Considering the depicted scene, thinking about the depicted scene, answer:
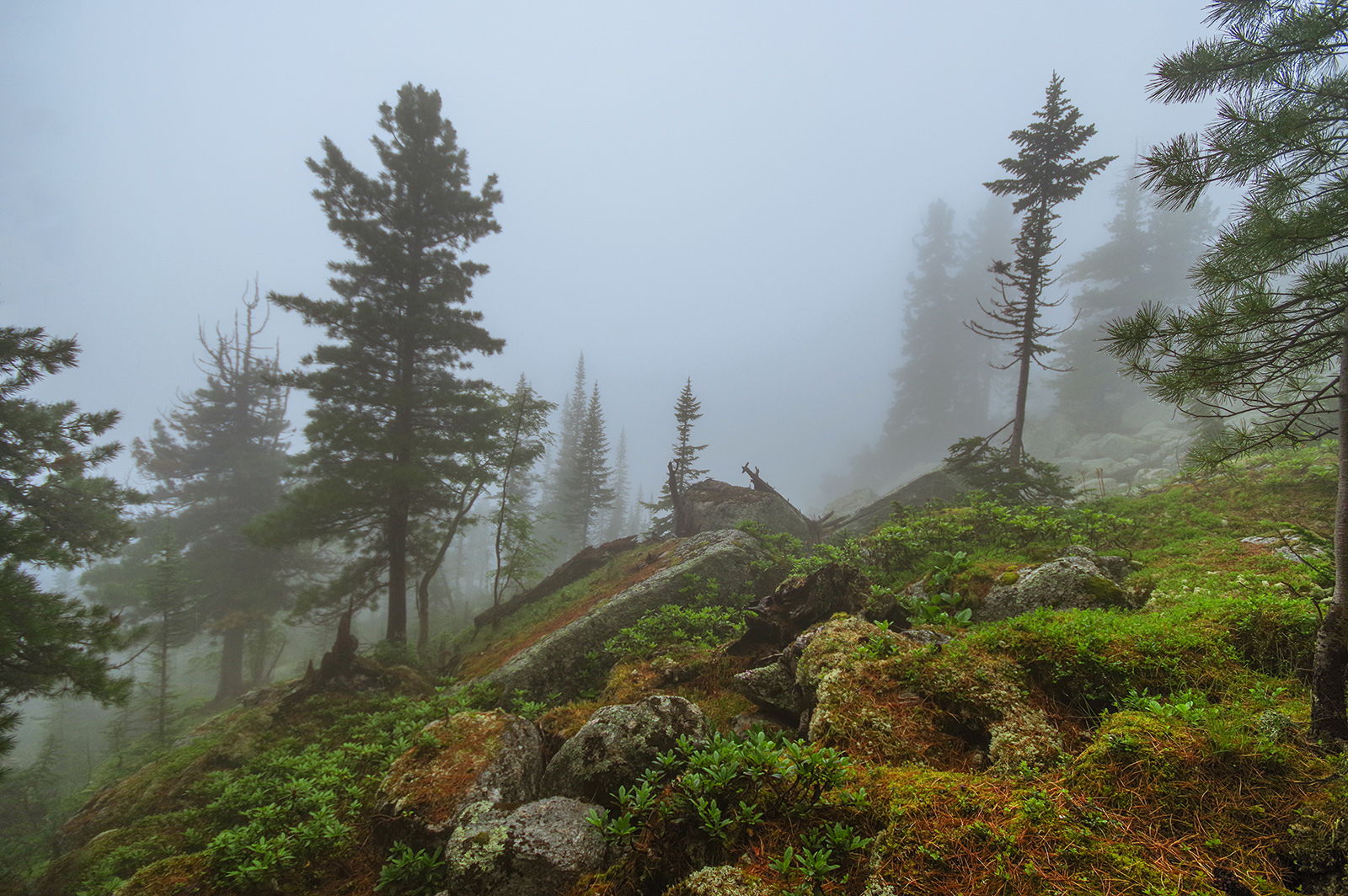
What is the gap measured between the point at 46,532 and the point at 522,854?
13727 millimetres

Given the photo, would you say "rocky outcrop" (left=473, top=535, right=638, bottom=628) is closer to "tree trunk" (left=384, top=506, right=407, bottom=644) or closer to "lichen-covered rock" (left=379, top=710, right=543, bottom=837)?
"tree trunk" (left=384, top=506, right=407, bottom=644)

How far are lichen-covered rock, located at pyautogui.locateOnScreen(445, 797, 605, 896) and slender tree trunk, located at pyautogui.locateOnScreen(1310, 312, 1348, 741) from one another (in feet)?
15.5

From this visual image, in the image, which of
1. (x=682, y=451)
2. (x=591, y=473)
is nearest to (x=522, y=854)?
(x=682, y=451)

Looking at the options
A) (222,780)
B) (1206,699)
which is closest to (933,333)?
(1206,699)

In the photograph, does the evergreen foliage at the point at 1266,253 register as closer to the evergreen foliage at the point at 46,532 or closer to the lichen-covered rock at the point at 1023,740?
the lichen-covered rock at the point at 1023,740

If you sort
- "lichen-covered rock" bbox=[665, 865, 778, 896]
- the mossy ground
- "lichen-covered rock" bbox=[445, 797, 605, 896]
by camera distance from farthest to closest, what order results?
"lichen-covered rock" bbox=[445, 797, 605, 896], "lichen-covered rock" bbox=[665, 865, 778, 896], the mossy ground

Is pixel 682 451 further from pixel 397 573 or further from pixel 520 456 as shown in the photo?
pixel 397 573

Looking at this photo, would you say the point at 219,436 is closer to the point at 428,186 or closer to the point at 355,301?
the point at 355,301

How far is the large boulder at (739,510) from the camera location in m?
16.1

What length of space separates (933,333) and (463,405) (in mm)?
52353

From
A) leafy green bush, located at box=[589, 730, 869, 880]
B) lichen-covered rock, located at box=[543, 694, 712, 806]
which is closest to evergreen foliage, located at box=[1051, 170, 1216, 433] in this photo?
lichen-covered rock, located at box=[543, 694, 712, 806]

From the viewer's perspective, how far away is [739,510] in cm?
1630

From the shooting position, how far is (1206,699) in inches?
128

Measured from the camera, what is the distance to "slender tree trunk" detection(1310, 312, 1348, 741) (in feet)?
9.04
